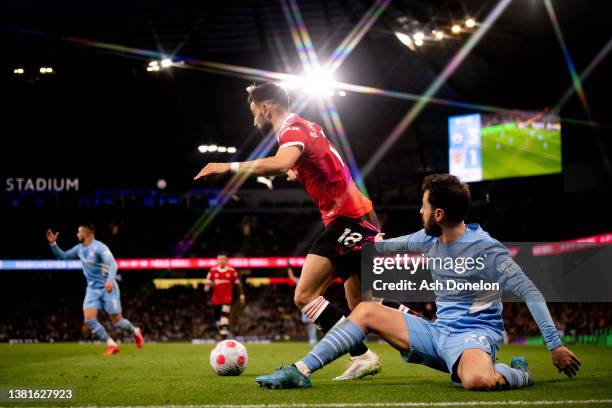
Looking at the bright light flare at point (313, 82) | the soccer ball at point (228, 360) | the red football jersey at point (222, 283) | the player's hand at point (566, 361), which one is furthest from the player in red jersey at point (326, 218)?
the bright light flare at point (313, 82)

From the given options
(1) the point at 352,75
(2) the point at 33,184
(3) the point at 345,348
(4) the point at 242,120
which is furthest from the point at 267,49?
(3) the point at 345,348

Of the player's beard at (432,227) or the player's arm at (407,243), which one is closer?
the player's beard at (432,227)

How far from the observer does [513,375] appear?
186 inches

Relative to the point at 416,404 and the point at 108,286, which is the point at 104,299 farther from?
the point at 416,404

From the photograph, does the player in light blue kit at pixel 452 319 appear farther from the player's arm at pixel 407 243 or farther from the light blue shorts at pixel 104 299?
the light blue shorts at pixel 104 299

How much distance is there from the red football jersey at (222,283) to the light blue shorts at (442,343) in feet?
41.2

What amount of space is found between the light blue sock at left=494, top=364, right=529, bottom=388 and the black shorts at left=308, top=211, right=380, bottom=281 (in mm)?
1633

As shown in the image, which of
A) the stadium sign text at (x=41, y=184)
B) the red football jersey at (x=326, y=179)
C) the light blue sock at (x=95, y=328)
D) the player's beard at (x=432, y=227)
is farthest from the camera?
the stadium sign text at (x=41, y=184)

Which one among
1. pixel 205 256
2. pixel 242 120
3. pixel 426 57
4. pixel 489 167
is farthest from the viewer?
pixel 242 120

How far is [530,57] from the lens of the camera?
1011 inches

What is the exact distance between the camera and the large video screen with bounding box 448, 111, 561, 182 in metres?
24.1

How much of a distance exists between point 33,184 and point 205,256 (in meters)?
8.70

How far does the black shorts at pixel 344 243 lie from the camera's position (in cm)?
589

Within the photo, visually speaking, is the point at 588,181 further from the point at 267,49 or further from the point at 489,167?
the point at 267,49
